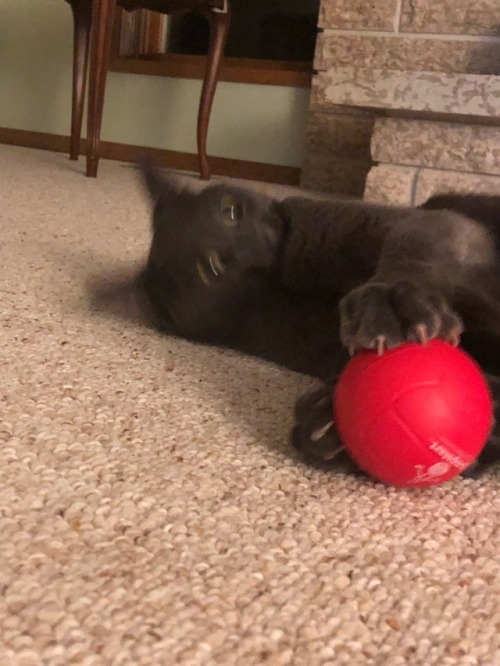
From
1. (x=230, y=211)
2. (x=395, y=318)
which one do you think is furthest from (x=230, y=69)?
(x=395, y=318)

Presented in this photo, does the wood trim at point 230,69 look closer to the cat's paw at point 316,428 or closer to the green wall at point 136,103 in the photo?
the green wall at point 136,103

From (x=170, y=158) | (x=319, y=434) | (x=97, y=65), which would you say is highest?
(x=97, y=65)

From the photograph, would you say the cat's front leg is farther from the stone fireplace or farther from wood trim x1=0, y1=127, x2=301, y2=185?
wood trim x1=0, y1=127, x2=301, y2=185

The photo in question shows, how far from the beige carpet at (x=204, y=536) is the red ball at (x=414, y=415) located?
4 centimetres

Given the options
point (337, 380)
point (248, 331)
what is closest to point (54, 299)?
point (248, 331)

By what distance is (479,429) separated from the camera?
0.67 meters

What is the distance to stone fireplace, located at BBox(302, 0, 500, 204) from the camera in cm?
236

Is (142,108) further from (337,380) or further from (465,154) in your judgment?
(337,380)

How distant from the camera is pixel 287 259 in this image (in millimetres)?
1092

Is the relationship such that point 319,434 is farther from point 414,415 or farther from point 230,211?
point 230,211

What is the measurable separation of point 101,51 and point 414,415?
2.38 meters

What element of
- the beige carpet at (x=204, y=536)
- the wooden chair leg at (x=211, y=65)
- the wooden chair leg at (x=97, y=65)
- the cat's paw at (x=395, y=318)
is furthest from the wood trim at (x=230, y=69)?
the cat's paw at (x=395, y=318)

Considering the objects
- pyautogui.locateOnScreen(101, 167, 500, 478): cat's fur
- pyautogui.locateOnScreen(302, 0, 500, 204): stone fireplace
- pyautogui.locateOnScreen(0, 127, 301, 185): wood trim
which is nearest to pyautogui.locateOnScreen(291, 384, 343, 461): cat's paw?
pyautogui.locateOnScreen(101, 167, 500, 478): cat's fur

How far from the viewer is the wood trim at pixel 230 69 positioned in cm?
327
